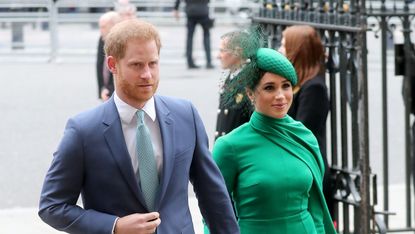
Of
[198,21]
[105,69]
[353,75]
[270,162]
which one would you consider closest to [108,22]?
[105,69]

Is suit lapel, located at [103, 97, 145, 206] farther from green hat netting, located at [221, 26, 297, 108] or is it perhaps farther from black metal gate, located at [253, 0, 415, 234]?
black metal gate, located at [253, 0, 415, 234]

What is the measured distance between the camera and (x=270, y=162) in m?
4.87

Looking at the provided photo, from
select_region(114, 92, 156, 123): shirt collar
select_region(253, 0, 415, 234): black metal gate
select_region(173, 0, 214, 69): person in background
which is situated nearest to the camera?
select_region(114, 92, 156, 123): shirt collar

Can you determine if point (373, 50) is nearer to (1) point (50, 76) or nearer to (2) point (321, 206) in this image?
(1) point (50, 76)

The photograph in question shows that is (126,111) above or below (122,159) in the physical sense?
above

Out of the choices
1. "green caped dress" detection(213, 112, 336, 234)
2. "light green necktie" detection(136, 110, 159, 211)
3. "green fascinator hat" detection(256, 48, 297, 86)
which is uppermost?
"green fascinator hat" detection(256, 48, 297, 86)

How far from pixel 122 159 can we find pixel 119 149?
0.04 m

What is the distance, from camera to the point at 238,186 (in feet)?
16.1

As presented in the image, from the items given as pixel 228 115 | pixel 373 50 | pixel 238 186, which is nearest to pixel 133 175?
pixel 238 186

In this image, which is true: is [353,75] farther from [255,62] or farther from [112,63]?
[112,63]

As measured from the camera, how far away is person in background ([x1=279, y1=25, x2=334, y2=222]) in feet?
22.0

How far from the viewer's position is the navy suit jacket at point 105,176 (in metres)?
3.93

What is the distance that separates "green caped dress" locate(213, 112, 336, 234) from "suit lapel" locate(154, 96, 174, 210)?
2.78 feet

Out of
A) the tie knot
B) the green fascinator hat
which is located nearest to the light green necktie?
the tie knot
